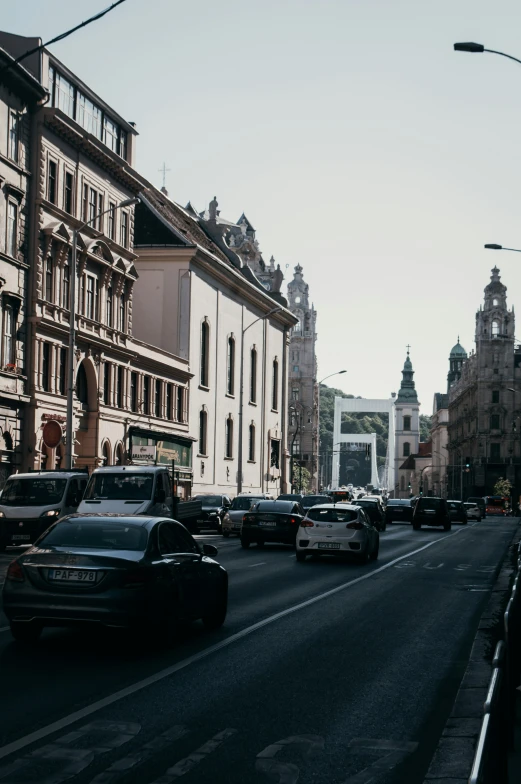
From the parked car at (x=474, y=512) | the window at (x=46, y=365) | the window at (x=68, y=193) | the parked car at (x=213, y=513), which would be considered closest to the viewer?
the parked car at (x=213, y=513)

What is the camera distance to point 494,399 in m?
146

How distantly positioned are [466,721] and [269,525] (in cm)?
2716

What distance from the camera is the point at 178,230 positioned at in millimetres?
73062

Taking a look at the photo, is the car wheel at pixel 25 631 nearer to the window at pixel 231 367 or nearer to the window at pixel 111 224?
the window at pixel 111 224

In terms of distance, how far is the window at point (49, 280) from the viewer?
4819 cm

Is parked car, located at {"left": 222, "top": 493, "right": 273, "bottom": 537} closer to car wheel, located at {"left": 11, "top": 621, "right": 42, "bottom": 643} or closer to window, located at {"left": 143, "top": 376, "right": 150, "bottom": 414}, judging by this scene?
window, located at {"left": 143, "top": 376, "right": 150, "bottom": 414}

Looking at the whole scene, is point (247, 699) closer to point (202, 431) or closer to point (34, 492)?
point (34, 492)

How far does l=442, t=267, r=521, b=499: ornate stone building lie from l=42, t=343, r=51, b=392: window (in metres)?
98.3

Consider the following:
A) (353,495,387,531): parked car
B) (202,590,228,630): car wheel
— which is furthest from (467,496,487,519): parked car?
(202,590,228,630): car wheel

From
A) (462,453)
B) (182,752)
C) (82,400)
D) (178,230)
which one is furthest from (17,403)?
(462,453)

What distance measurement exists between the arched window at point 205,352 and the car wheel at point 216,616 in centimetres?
5975

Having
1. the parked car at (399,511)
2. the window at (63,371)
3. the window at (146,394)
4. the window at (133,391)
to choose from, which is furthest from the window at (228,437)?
the window at (63,371)

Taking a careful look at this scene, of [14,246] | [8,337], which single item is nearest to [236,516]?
[8,337]

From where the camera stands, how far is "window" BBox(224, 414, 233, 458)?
262 feet
